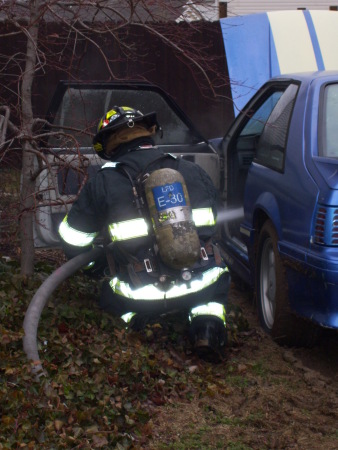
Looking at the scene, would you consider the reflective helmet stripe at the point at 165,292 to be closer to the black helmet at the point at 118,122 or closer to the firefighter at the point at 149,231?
the firefighter at the point at 149,231

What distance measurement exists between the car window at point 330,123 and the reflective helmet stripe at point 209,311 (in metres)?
1.15

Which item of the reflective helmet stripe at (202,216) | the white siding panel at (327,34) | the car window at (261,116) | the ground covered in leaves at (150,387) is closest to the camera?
the ground covered in leaves at (150,387)

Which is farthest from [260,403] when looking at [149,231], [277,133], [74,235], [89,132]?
[89,132]

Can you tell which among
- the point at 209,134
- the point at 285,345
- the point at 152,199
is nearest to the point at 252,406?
the point at 285,345

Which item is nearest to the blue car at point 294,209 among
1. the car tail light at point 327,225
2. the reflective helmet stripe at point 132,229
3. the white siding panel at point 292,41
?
the car tail light at point 327,225

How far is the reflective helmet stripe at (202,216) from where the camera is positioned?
4801mm

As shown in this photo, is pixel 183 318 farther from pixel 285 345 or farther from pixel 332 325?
pixel 332 325

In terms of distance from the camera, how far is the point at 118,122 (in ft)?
16.0

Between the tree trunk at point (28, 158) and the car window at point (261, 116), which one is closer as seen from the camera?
the tree trunk at point (28, 158)

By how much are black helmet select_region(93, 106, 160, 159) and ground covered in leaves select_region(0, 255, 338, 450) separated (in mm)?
1094

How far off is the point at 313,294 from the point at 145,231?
107 cm

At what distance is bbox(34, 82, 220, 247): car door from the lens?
18.9 feet

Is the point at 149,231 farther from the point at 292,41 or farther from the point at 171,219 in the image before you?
the point at 292,41

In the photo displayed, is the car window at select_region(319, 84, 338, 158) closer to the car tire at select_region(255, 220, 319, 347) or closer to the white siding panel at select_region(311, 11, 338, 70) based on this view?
the car tire at select_region(255, 220, 319, 347)
